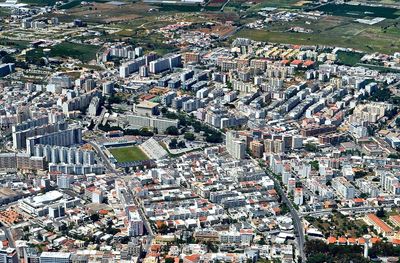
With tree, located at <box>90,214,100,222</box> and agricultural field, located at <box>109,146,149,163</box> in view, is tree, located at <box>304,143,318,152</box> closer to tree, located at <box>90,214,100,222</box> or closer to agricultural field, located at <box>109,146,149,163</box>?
→ agricultural field, located at <box>109,146,149,163</box>

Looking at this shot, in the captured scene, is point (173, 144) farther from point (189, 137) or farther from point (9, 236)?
point (9, 236)

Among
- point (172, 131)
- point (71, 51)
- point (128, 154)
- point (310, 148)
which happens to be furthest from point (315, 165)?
point (71, 51)

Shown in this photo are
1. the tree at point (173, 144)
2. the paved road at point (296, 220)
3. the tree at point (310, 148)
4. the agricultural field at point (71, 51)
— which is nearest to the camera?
the paved road at point (296, 220)

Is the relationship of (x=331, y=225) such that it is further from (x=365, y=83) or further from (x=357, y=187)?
(x=365, y=83)

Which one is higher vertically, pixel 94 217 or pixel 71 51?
pixel 71 51

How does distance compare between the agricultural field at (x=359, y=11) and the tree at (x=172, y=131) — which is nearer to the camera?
the tree at (x=172, y=131)

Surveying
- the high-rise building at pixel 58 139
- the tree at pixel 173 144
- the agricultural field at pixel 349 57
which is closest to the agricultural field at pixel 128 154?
the tree at pixel 173 144

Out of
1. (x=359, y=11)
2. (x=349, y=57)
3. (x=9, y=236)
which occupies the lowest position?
(x=9, y=236)

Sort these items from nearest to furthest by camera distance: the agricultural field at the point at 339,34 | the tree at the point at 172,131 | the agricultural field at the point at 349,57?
the tree at the point at 172,131
the agricultural field at the point at 349,57
the agricultural field at the point at 339,34

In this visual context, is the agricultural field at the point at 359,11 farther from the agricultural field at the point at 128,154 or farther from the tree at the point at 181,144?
the agricultural field at the point at 128,154
